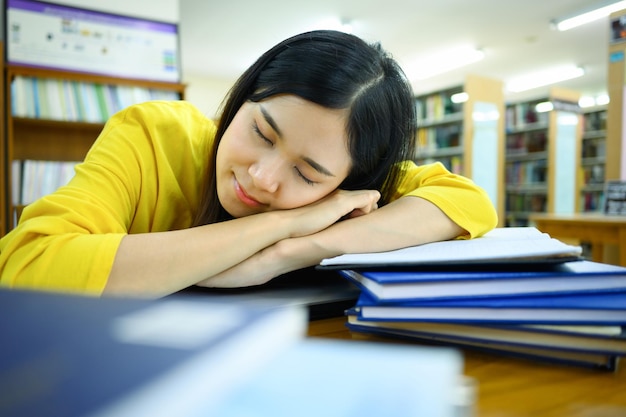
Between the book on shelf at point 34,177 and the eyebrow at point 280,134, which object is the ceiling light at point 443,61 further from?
the eyebrow at point 280,134

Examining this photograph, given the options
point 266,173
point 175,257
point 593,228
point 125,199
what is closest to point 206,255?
point 175,257

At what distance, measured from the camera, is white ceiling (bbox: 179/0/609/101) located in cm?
485

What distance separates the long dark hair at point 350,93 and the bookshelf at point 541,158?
16.9ft

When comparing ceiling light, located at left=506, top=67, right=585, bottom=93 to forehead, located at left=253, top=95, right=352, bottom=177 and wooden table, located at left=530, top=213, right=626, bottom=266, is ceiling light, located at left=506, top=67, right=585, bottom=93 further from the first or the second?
forehead, located at left=253, top=95, right=352, bottom=177

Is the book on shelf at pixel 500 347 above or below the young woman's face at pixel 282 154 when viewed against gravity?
below

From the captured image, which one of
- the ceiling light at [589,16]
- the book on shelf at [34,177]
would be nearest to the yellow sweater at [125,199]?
the book on shelf at [34,177]

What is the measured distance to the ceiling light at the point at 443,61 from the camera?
639 centimetres

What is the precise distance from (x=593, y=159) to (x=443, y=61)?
278 cm

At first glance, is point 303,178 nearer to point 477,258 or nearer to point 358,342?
point 477,258

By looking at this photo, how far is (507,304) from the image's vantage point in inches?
15.5

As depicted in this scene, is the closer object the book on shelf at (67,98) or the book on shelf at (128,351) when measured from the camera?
the book on shelf at (128,351)

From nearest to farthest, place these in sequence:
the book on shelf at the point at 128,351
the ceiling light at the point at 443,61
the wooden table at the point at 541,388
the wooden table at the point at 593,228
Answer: the book on shelf at the point at 128,351, the wooden table at the point at 541,388, the wooden table at the point at 593,228, the ceiling light at the point at 443,61

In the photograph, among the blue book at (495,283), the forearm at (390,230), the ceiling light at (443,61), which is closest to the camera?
the blue book at (495,283)

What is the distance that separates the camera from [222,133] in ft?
2.82
